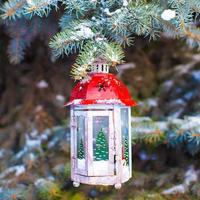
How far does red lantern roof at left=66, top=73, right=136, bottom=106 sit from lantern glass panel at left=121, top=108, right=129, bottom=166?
72mm

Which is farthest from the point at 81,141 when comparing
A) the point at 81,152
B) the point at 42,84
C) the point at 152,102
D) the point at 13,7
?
the point at 42,84

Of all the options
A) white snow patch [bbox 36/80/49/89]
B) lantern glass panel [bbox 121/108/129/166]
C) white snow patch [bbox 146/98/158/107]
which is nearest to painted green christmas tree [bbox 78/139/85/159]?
lantern glass panel [bbox 121/108/129/166]

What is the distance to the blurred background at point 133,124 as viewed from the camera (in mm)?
1218

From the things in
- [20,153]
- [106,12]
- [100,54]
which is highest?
[106,12]

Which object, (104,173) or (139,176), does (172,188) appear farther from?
(104,173)

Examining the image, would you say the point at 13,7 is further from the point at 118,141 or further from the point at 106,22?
the point at 118,141

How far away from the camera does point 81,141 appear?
98 cm

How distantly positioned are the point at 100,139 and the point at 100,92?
0.13 meters

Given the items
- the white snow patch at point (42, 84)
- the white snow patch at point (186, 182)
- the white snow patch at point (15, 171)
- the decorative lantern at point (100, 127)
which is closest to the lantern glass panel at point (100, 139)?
the decorative lantern at point (100, 127)

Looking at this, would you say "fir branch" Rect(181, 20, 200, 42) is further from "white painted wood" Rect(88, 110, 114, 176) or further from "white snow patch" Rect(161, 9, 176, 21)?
"white painted wood" Rect(88, 110, 114, 176)

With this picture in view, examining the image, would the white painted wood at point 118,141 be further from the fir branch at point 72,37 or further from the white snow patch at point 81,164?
the fir branch at point 72,37

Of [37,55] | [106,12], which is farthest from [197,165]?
[37,55]

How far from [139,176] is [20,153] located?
52 centimetres

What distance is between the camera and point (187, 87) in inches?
64.5
